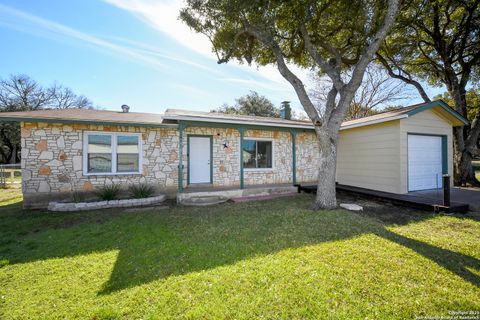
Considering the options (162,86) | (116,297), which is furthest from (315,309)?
(162,86)

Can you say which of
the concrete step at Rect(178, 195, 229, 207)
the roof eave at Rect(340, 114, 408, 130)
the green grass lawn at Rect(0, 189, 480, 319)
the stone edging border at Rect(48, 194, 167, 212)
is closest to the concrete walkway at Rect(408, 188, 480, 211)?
the green grass lawn at Rect(0, 189, 480, 319)

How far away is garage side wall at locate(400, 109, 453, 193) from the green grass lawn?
7.95 ft

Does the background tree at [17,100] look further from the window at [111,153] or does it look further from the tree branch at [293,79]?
the tree branch at [293,79]

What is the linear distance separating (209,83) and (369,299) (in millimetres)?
14243

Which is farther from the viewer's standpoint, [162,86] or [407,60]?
[162,86]

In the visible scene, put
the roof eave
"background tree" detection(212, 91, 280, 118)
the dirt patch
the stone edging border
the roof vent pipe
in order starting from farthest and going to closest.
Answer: "background tree" detection(212, 91, 280, 118), the roof vent pipe, the roof eave, the stone edging border, the dirt patch

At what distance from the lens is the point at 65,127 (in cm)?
693

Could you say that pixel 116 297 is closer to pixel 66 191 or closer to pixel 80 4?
pixel 66 191

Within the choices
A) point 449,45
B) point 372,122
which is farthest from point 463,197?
point 449,45

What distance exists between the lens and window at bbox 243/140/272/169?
30.4ft

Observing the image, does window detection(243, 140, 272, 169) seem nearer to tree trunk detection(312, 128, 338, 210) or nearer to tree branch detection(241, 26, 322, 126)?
tree branch detection(241, 26, 322, 126)

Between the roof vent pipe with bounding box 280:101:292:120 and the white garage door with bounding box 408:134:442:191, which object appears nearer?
the white garage door with bounding box 408:134:442:191

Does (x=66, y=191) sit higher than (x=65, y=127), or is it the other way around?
(x=65, y=127)

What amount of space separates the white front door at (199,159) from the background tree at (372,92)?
14428mm
